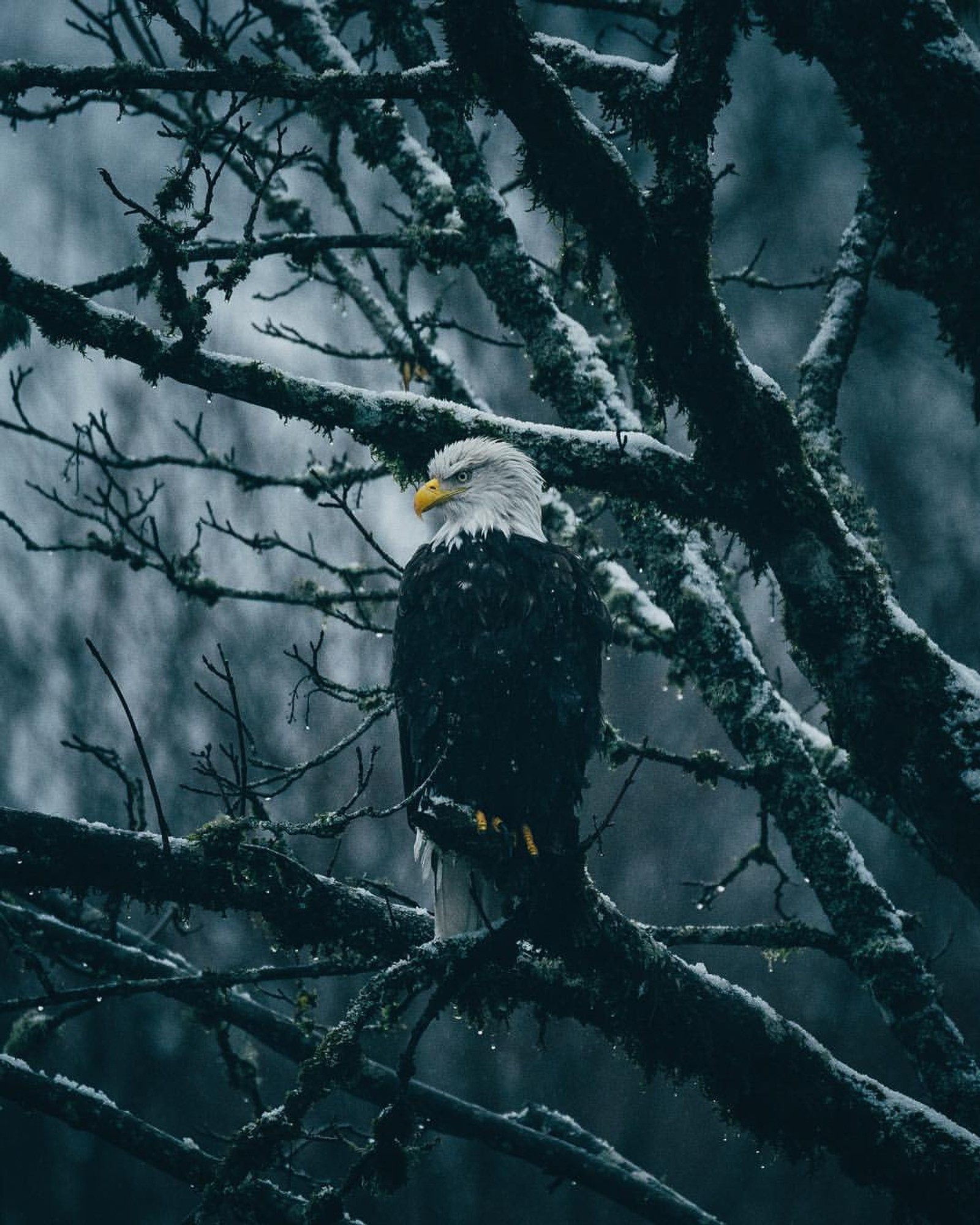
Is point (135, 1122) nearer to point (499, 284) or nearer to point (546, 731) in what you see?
point (546, 731)

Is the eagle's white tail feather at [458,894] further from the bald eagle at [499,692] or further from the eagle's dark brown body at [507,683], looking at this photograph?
the eagle's dark brown body at [507,683]

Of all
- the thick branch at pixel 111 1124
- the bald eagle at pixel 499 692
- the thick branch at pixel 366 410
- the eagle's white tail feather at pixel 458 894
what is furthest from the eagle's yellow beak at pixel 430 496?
the thick branch at pixel 111 1124

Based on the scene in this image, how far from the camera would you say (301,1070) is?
206 centimetres

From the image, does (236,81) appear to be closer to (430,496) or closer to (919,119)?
(430,496)

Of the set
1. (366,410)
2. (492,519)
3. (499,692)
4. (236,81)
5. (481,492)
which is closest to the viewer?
(236,81)

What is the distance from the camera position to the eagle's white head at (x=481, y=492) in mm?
3932

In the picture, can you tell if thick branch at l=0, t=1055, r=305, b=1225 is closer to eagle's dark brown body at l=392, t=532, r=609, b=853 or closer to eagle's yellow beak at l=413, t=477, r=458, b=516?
eagle's dark brown body at l=392, t=532, r=609, b=853

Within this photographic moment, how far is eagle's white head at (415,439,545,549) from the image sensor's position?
3.93 metres

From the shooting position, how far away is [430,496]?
3.93 meters

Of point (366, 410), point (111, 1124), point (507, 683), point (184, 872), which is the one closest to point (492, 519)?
point (507, 683)

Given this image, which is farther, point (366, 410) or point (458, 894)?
point (458, 894)

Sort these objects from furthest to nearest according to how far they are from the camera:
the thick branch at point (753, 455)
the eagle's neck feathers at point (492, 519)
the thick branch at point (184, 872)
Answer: the eagle's neck feathers at point (492, 519) → the thick branch at point (753, 455) → the thick branch at point (184, 872)

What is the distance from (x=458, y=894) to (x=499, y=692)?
648 mm

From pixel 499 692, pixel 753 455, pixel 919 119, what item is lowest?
pixel 499 692
